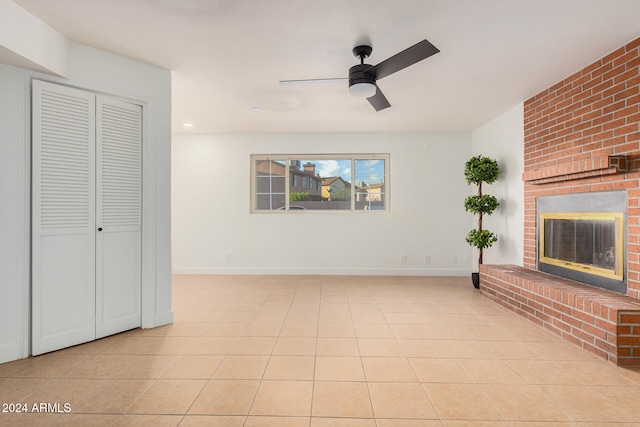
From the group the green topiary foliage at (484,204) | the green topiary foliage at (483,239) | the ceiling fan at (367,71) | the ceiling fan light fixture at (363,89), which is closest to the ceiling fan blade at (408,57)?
the ceiling fan at (367,71)

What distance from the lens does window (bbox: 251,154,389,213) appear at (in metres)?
5.54

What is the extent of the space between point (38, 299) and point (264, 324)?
5.88 ft

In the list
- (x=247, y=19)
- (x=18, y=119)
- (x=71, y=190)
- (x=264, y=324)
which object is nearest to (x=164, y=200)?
(x=71, y=190)

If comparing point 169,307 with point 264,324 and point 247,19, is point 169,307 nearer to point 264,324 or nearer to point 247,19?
point 264,324

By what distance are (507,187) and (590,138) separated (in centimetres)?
148

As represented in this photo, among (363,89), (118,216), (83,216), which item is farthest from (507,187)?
(83,216)

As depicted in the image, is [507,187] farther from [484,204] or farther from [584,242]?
[584,242]

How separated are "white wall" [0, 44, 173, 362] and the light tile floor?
0.98 ft

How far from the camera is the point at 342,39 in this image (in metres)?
2.49

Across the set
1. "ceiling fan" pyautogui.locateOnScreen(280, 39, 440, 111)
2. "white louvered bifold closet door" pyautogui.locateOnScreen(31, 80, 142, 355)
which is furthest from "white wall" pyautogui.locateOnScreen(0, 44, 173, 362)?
"ceiling fan" pyautogui.locateOnScreen(280, 39, 440, 111)

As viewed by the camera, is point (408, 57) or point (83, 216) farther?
point (83, 216)

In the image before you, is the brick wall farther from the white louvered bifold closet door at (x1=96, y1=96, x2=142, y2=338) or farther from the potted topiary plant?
the white louvered bifold closet door at (x1=96, y1=96, x2=142, y2=338)

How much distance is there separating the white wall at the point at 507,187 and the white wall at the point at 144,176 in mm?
4190

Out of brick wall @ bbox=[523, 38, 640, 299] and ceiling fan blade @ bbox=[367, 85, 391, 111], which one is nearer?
brick wall @ bbox=[523, 38, 640, 299]
